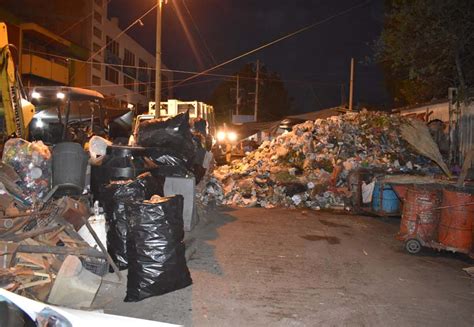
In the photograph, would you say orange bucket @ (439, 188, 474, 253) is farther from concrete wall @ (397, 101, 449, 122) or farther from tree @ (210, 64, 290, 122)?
tree @ (210, 64, 290, 122)

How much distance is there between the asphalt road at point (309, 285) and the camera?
425 cm

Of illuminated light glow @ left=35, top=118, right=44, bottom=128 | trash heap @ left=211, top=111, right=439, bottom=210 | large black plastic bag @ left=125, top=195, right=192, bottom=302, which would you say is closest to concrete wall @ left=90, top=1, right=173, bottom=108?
trash heap @ left=211, top=111, right=439, bottom=210

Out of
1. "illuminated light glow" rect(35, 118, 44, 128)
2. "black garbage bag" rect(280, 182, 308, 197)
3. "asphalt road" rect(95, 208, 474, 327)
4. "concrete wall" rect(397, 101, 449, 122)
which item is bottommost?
"asphalt road" rect(95, 208, 474, 327)

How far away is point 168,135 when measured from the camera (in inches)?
299

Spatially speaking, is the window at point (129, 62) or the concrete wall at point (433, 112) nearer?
the concrete wall at point (433, 112)

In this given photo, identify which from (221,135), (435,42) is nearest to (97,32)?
(221,135)

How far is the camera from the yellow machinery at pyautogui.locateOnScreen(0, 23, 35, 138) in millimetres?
7738

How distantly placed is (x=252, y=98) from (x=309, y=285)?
52862 mm

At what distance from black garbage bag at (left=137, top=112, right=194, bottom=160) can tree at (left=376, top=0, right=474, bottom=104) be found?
7196 millimetres

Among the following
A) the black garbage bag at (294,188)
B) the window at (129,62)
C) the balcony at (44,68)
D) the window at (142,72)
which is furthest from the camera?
the window at (142,72)

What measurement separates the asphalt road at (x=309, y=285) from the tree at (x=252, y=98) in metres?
47.3

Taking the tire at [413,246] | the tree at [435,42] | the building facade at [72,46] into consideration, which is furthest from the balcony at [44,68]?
the tire at [413,246]

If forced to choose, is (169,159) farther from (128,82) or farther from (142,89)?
(142,89)

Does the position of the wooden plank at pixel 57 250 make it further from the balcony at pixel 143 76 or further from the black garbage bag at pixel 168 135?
the balcony at pixel 143 76
